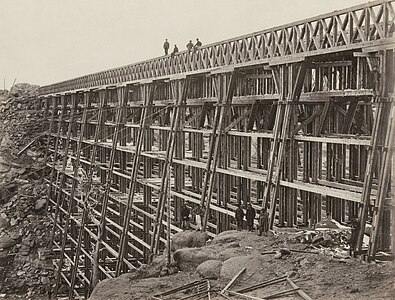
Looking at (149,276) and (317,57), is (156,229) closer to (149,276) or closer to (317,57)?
(149,276)

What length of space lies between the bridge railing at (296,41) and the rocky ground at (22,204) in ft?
45.9

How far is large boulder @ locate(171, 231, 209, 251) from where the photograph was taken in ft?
46.8

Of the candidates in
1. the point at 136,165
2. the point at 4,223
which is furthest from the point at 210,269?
the point at 4,223

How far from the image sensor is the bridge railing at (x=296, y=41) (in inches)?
418

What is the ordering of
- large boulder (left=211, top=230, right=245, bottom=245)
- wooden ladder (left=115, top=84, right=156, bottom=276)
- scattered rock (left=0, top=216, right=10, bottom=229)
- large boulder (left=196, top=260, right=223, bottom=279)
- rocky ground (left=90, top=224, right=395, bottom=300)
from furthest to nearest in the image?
scattered rock (left=0, top=216, right=10, bottom=229) → wooden ladder (left=115, top=84, right=156, bottom=276) → large boulder (left=211, top=230, right=245, bottom=245) → large boulder (left=196, top=260, right=223, bottom=279) → rocky ground (left=90, top=224, right=395, bottom=300)

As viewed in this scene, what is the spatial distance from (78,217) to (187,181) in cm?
805

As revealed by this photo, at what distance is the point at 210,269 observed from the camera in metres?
11.1

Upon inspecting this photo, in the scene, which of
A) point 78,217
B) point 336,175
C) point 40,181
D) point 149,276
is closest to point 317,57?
point 336,175

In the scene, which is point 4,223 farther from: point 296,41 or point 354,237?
point 354,237

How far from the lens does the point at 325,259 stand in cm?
1015

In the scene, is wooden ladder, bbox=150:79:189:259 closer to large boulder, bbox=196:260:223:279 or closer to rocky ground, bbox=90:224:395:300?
rocky ground, bbox=90:224:395:300

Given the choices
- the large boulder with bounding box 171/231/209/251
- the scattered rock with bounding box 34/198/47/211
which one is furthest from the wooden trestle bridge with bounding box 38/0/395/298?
the scattered rock with bounding box 34/198/47/211

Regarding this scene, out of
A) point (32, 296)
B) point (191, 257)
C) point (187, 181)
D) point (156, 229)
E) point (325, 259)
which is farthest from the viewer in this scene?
point (32, 296)

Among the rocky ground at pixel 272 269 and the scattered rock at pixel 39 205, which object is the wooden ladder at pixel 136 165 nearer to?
the rocky ground at pixel 272 269
